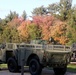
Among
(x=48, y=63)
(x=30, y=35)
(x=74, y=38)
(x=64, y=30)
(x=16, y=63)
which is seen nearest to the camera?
(x=48, y=63)

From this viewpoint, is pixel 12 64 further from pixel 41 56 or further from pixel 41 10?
pixel 41 10

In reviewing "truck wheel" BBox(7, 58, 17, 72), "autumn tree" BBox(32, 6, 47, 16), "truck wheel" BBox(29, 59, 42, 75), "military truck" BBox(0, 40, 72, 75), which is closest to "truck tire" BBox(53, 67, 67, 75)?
"military truck" BBox(0, 40, 72, 75)

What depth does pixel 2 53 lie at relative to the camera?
17594 mm

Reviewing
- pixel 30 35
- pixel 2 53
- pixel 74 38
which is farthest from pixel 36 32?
pixel 2 53

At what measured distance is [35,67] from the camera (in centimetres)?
1537

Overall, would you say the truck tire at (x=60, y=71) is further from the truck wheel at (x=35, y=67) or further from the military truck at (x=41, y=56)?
the truck wheel at (x=35, y=67)

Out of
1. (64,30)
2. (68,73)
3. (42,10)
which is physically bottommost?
(68,73)

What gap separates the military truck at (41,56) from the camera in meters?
14.8

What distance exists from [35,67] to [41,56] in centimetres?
89

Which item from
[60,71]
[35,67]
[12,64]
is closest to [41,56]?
[35,67]

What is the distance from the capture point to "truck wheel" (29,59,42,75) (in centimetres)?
1516

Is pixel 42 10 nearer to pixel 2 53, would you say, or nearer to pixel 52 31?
pixel 52 31

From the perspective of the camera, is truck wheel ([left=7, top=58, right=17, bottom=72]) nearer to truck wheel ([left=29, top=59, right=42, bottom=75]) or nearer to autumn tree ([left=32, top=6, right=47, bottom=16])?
truck wheel ([left=29, top=59, right=42, bottom=75])

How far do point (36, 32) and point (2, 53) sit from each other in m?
32.3
